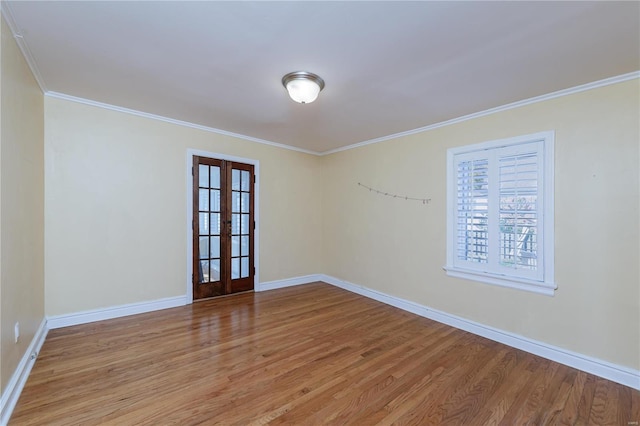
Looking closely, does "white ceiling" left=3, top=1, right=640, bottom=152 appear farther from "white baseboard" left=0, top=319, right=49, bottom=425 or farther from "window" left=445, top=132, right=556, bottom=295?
"white baseboard" left=0, top=319, right=49, bottom=425

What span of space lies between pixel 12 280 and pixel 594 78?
4.78m

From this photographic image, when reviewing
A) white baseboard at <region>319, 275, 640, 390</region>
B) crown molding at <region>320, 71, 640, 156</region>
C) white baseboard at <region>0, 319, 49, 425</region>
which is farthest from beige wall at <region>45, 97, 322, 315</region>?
white baseboard at <region>319, 275, 640, 390</region>

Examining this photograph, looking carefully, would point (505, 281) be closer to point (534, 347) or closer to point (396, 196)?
point (534, 347)

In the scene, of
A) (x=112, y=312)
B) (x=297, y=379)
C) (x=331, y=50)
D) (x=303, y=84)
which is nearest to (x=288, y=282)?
(x=112, y=312)

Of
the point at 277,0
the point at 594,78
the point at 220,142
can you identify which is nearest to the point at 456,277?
the point at 594,78

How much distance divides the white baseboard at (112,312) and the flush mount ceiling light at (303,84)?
3.13 m

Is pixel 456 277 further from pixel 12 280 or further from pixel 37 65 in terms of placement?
pixel 37 65

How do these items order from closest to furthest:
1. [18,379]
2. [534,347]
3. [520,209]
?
[18,379] < [534,347] < [520,209]

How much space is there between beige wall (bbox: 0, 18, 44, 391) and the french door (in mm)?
1629

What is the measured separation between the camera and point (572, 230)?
8.45 ft

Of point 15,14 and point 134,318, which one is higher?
point 15,14

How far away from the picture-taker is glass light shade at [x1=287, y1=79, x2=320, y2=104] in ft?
7.96

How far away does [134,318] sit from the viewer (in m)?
3.39

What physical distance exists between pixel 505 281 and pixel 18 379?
4244 millimetres
